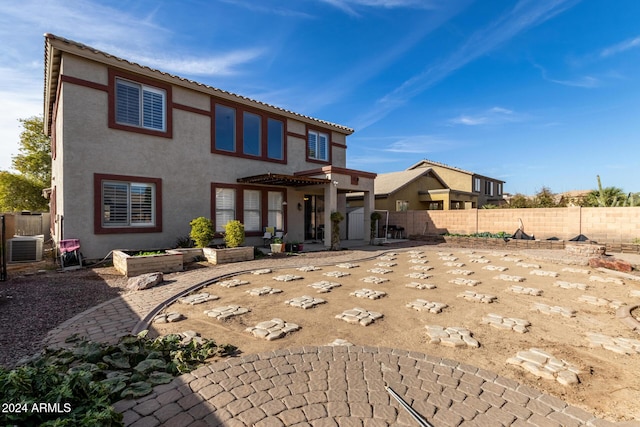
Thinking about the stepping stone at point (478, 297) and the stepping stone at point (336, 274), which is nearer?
the stepping stone at point (478, 297)

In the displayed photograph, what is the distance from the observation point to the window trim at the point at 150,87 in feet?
31.8

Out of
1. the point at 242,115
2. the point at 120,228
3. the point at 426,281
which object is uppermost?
the point at 242,115

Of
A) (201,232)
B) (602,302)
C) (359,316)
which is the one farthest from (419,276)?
(201,232)

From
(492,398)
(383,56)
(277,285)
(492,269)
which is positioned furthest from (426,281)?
(383,56)

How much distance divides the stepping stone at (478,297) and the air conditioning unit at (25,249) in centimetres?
1304

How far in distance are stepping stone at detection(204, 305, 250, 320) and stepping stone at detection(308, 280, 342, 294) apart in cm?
184

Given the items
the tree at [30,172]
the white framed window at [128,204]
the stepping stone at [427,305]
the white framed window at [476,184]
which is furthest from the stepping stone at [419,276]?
the tree at [30,172]

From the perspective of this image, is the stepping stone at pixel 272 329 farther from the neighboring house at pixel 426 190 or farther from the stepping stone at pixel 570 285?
the neighboring house at pixel 426 190

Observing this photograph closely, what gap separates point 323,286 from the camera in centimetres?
673

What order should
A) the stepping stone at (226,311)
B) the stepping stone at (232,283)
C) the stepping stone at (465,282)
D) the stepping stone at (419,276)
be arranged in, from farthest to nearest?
the stepping stone at (419,276) → the stepping stone at (465,282) → the stepping stone at (232,283) → the stepping stone at (226,311)

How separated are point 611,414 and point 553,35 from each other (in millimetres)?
16359

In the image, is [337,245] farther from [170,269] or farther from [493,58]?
[493,58]

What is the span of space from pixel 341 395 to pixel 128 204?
34.4 ft

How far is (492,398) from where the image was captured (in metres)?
2.61
